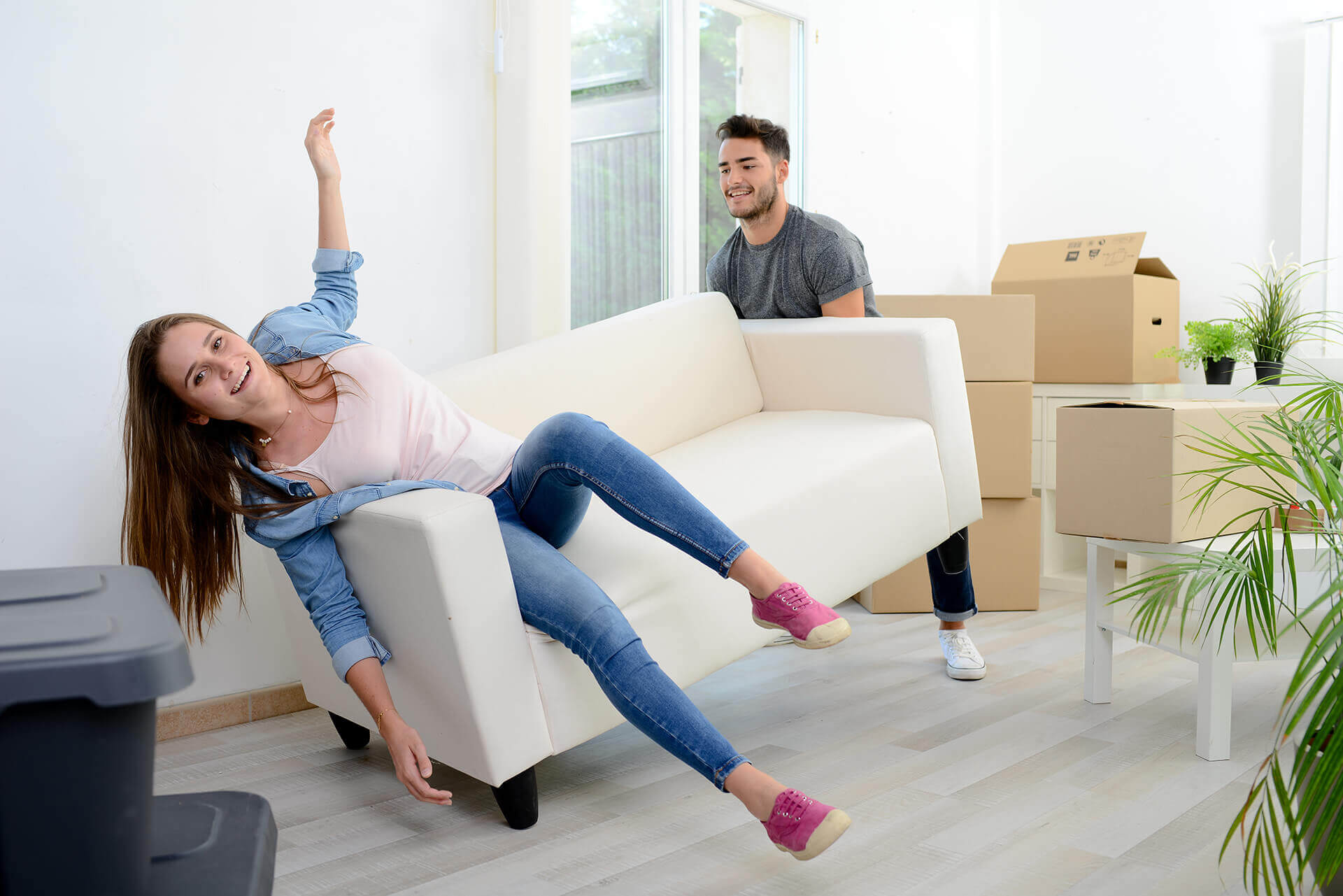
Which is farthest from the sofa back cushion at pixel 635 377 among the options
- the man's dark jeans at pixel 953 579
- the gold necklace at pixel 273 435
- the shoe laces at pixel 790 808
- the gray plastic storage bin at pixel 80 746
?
the gray plastic storage bin at pixel 80 746

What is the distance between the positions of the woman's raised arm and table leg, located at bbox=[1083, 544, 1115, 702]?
1557mm

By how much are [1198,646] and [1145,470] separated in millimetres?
Answer: 321

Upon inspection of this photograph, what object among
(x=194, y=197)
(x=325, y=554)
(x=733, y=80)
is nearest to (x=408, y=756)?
(x=325, y=554)

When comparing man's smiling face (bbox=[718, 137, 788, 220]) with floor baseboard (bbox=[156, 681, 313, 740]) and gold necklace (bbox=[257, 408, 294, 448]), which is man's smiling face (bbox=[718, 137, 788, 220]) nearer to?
gold necklace (bbox=[257, 408, 294, 448])

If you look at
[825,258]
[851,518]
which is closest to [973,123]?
[825,258]

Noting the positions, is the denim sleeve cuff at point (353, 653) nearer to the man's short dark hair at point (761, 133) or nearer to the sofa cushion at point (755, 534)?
the sofa cushion at point (755, 534)

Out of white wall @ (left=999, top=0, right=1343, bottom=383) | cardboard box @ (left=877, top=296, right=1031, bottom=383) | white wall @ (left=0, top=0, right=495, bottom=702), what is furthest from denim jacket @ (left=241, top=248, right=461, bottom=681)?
white wall @ (left=999, top=0, right=1343, bottom=383)

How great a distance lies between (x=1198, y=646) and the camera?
1.78 metres

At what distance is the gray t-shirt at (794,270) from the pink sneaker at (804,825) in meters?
1.40

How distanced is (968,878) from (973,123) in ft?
11.8

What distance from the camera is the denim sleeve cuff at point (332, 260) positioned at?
6.02 ft

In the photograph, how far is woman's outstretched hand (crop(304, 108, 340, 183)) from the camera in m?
1.86

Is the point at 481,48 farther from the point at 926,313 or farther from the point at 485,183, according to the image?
the point at 926,313

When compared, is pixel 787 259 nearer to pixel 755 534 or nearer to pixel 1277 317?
pixel 755 534
